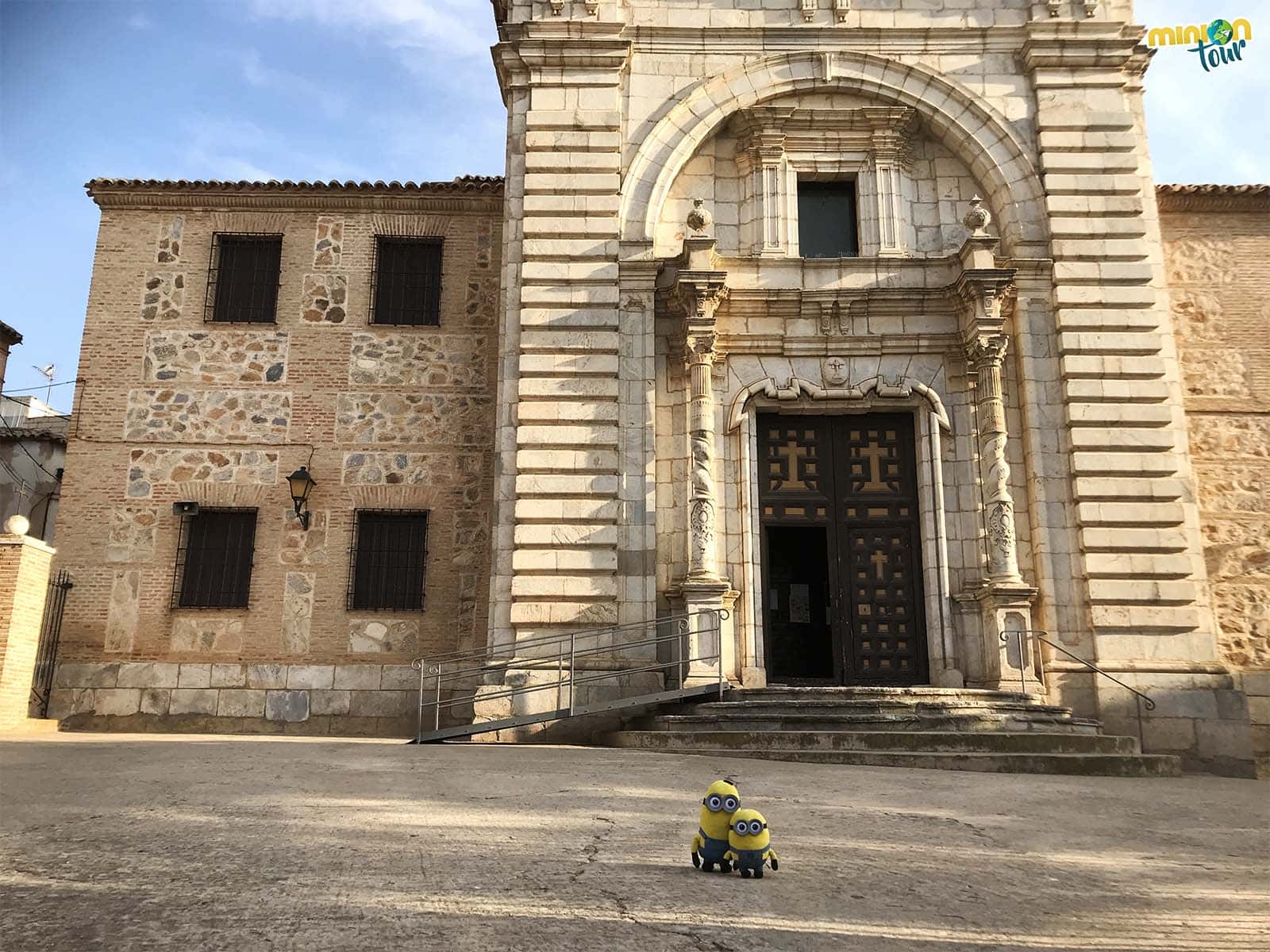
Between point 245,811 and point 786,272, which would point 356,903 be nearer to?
point 245,811

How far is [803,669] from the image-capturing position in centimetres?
1348

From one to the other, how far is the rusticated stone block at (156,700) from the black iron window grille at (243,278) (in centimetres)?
535

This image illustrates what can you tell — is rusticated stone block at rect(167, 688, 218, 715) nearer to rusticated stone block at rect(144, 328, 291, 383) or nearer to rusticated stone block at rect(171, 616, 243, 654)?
rusticated stone block at rect(171, 616, 243, 654)

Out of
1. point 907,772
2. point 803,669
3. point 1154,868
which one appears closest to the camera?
point 1154,868

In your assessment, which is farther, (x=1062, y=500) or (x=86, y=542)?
(x=86, y=542)

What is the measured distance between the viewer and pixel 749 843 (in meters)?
4.56

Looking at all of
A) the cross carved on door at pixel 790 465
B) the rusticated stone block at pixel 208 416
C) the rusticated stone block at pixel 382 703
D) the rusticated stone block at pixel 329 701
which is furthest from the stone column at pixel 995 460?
the rusticated stone block at pixel 208 416

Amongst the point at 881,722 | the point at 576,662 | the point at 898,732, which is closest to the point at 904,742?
the point at 898,732

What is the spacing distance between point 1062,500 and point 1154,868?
806 cm

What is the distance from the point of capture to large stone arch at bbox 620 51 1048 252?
13.8 meters

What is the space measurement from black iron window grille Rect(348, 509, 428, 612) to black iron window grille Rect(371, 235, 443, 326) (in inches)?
118

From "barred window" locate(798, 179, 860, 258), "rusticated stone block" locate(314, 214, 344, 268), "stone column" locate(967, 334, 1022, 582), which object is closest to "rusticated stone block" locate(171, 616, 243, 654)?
"rusticated stone block" locate(314, 214, 344, 268)

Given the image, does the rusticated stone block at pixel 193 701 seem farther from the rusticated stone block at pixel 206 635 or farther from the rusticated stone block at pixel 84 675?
the rusticated stone block at pixel 84 675

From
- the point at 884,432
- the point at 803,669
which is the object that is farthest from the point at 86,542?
the point at 884,432
